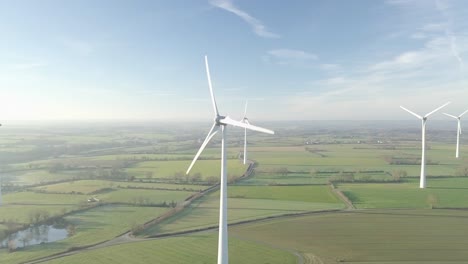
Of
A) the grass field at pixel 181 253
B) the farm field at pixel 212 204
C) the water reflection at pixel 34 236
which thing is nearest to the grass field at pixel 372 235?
Result: the farm field at pixel 212 204

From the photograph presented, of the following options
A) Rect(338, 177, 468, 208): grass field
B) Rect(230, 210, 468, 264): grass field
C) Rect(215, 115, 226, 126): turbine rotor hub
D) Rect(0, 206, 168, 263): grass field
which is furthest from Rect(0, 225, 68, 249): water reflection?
Rect(338, 177, 468, 208): grass field

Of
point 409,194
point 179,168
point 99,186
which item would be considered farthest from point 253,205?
point 179,168

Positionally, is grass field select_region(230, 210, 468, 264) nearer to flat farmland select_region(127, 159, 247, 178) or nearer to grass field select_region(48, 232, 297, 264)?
grass field select_region(48, 232, 297, 264)

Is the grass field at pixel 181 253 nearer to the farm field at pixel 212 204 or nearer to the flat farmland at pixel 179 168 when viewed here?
the farm field at pixel 212 204

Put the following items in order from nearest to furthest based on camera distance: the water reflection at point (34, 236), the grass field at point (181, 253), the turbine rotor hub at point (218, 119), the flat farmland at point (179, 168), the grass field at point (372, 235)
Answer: the turbine rotor hub at point (218, 119), the grass field at point (181, 253), the grass field at point (372, 235), the water reflection at point (34, 236), the flat farmland at point (179, 168)

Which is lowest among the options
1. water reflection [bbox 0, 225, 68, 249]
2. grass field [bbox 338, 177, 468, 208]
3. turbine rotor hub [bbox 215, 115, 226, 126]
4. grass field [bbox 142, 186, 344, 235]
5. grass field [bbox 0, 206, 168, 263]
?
water reflection [bbox 0, 225, 68, 249]

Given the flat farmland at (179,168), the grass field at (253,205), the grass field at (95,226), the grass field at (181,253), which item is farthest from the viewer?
the flat farmland at (179,168)

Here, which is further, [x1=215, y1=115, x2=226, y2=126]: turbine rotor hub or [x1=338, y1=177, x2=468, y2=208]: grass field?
[x1=338, y1=177, x2=468, y2=208]: grass field
